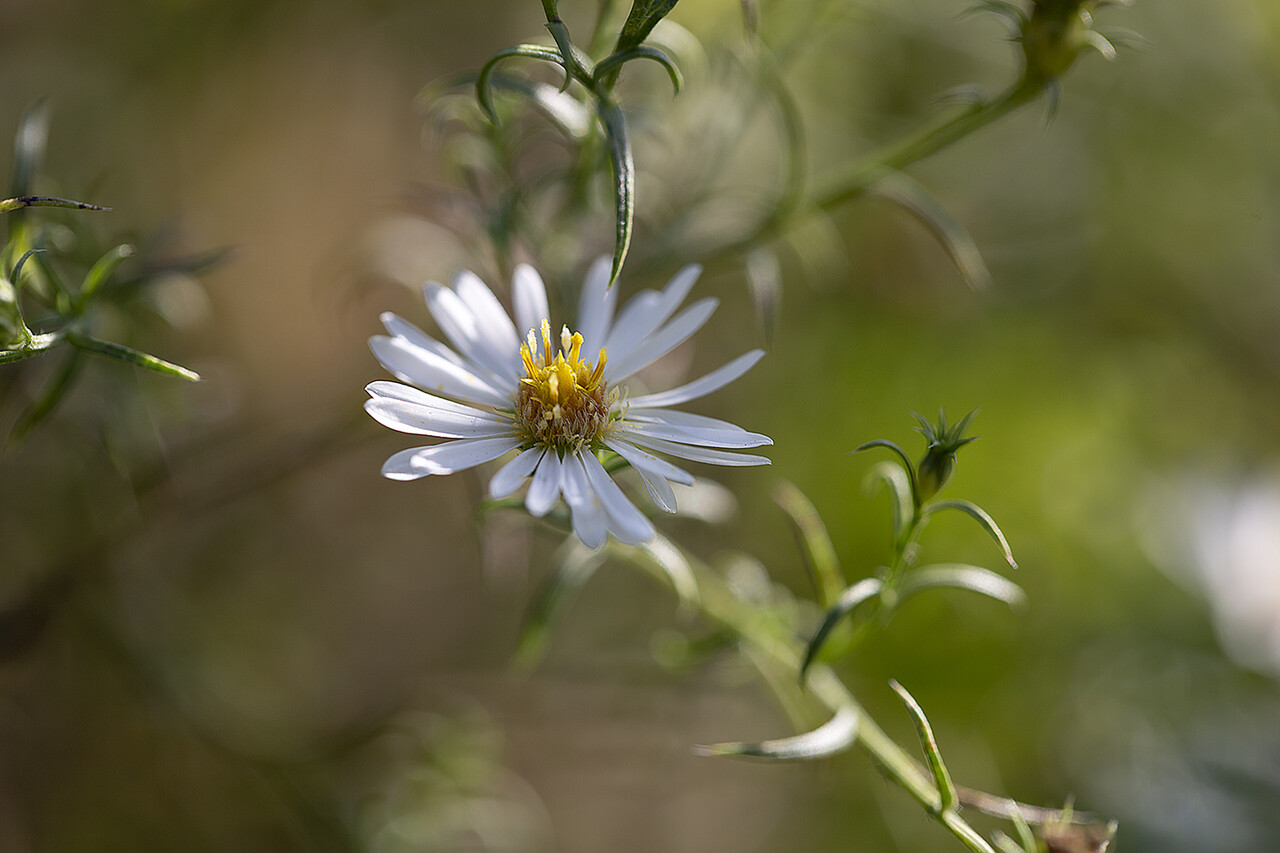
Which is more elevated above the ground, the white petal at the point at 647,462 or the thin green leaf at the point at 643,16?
the thin green leaf at the point at 643,16

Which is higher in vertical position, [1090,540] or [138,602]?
[1090,540]

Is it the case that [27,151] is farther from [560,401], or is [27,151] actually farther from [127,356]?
[560,401]

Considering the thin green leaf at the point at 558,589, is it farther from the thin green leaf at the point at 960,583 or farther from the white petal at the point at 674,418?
the thin green leaf at the point at 960,583

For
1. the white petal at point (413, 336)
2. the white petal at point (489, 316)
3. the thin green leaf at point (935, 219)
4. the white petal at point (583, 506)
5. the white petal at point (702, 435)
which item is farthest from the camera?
the thin green leaf at point (935, 219)

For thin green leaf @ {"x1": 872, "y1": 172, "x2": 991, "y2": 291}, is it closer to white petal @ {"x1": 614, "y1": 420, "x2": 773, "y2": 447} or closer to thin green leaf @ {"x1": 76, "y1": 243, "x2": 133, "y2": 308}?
white petal @ {"x1": 614, "y1": 420, "x2": 773, "y2": 447}

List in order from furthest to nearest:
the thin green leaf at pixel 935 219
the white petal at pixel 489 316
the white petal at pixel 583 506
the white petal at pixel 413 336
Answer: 1. the thin green leaf at pixel 935 219
2. the white petal at pixel 489 316
3. the white petal at pixel 413 336
4. the white petal at pixel 583 506

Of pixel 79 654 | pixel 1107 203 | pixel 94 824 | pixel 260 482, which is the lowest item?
pixel 94 824

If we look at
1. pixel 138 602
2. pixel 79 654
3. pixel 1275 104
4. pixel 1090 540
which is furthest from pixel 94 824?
pixel 1275 104

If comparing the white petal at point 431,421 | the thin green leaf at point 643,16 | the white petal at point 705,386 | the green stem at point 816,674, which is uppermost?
the thin green leaf at point 643,16

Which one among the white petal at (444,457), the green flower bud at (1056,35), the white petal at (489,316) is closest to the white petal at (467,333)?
the white petal at (489,316)

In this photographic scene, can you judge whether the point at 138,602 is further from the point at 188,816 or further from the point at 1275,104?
the point at 1275,104
